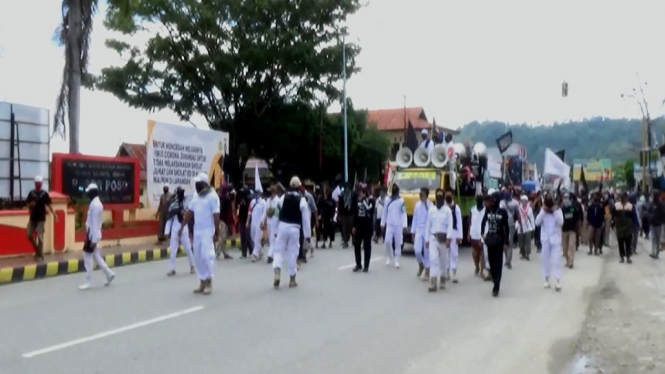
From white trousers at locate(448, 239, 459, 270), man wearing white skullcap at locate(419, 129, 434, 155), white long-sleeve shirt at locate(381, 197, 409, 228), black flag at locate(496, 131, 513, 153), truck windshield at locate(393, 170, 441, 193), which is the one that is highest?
black flag at locate(496, 131, 513, 153)

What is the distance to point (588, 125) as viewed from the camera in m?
142

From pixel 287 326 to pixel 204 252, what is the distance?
2.94 metres

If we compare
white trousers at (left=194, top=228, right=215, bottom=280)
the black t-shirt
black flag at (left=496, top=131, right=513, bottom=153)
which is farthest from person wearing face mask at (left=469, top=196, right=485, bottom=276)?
black flag at (left=496, top=131, right=513, bottom=153)

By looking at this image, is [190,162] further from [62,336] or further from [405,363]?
[405,363]

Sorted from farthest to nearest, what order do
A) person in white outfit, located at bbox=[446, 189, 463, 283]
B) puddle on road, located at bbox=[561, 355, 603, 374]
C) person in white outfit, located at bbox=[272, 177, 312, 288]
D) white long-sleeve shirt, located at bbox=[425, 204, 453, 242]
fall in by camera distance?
1. person in white outfit, located at bbox=[446, 189, 463, 283]
2. white long-sleeve shirt, located at bbox=[425, 204, 453, 242]
3. person in white outfit, located at bbox=[272, 177, 312, 288]
4. puddle on road, located at bbox=[561, 355, 603, 374]

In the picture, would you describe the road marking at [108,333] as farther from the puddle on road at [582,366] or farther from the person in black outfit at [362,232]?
the person in black outfit at [362,232]

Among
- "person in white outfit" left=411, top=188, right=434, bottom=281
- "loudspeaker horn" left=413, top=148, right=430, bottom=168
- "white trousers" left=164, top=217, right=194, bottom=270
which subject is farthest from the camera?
"loudspeaker horn" left=413, top=148, right=430, bottom=168

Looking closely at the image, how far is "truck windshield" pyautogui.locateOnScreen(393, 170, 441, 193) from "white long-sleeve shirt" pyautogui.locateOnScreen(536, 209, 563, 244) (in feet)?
24.5

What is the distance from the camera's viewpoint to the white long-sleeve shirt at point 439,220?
14.2 m

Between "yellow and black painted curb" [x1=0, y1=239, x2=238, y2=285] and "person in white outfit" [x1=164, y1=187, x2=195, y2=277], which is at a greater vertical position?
"person in white outfit" [x1=164, y1=187, x2=195, y2=277]

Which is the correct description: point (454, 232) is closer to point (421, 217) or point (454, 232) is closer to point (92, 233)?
point (421, 217)

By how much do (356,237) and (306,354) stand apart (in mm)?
8246

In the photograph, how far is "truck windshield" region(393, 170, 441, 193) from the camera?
22844 mm

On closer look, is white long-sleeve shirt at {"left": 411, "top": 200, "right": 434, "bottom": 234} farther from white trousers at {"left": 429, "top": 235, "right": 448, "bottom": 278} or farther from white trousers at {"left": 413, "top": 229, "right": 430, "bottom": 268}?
white trousers at {"left": 429, "top": 235, "right": 448, "bottom": 278}
